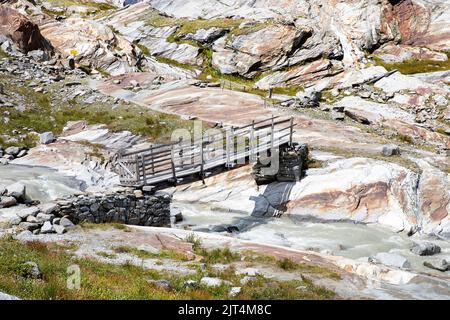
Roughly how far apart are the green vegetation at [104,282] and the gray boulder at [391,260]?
6769 millimetres

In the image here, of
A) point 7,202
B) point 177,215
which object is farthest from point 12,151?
point 177,215

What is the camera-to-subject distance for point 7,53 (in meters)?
53.1

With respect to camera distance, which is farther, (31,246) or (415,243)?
(415,243)

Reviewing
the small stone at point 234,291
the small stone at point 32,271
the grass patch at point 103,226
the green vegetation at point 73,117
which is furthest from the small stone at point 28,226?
the green vegetation at point 73,117

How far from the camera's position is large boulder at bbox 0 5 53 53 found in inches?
2176

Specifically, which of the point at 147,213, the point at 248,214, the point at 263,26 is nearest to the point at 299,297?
the point at 147,213

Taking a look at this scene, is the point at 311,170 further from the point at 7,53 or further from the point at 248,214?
the point at 7,53

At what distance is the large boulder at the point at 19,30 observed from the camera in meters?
55.3

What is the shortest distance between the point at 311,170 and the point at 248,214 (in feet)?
18.1

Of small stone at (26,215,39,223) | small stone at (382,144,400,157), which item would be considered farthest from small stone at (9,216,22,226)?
small stone at (382,144,400,157)

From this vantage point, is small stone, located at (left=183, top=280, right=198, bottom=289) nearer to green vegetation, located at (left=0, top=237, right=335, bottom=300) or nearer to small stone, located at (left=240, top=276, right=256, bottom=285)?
green vegetation, located at (left=0, top=237, right=335, bottom=300)

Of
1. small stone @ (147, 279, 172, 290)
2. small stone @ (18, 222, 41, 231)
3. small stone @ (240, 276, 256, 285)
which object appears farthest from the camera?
small stone @ (18, 222, 41, 231)

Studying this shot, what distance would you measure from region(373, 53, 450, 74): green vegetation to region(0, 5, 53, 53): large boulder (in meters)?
49.4
